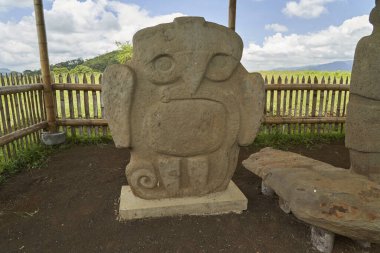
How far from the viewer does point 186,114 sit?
9.16 feet

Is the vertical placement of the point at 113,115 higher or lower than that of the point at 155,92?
lower

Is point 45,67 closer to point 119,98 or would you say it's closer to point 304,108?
point 119,98

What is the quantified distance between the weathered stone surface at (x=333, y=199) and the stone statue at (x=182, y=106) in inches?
24.3

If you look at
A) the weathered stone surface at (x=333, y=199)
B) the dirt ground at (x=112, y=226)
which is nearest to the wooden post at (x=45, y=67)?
the dirt ground at (x=112, y=226)

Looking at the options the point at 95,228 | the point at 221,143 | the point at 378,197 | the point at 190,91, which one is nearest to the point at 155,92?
the point at 190,91

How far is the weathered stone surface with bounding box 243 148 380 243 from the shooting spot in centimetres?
223

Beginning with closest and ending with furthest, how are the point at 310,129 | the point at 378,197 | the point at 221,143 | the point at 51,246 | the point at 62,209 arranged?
1. the point at 378,197
2. the point at 51,246
3. the point at 221,143
4. the point at 62,209
5. the point at 310,129

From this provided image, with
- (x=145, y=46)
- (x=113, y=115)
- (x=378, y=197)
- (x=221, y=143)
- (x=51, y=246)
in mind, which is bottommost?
(x=51, y=246)

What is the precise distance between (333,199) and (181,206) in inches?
55.9

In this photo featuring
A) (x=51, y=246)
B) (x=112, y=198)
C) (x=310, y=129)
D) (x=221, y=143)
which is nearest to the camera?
(x=51, y=246)

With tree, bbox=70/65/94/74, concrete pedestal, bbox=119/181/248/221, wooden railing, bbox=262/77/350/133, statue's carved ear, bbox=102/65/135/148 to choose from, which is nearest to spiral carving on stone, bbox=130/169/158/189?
concrete pedestal, bbox=119/181/248/221

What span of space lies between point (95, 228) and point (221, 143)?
1.50 metres

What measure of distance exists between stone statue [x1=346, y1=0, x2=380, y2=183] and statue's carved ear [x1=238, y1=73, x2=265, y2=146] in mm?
1196

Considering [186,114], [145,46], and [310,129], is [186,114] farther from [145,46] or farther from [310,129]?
[310,129]
